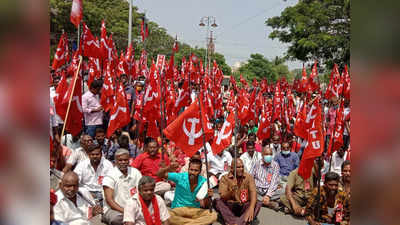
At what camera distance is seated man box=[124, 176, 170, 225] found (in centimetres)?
410

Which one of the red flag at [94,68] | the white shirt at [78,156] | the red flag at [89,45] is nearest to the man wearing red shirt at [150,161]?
the white shirt at [78,156]

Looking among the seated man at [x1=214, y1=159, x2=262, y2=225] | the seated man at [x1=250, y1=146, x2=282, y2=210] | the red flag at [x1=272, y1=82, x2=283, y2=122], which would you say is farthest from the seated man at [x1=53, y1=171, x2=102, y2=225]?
the red flag at [x1=272, y1=82, x2=283, y2=122]

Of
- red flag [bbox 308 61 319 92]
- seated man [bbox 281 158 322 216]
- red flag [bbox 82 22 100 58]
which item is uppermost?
red flag [bbox 82 22 100 58]

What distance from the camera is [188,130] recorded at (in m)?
4.86

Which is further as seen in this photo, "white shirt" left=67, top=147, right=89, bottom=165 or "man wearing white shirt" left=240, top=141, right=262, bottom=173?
"man wearing white shirt" left=240, top=141, right=262, bottom=173

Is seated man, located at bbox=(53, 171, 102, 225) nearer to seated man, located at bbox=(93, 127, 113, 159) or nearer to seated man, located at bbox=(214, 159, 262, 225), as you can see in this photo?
seated man, located at bbox=(214, 159, 262, 225)

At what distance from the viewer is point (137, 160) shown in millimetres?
5844

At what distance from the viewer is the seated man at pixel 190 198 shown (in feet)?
16.2

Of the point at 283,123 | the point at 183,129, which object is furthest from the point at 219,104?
the point at 183,129

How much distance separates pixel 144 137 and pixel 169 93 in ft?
4.84

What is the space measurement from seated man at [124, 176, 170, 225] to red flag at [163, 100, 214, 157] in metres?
0.83

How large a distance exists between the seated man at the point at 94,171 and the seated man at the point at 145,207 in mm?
1366

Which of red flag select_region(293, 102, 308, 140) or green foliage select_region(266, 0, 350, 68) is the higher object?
green foliage select_region(266, 0, 350, 68)
